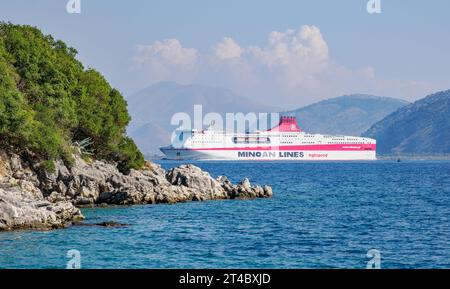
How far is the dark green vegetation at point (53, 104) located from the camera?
43844 mm

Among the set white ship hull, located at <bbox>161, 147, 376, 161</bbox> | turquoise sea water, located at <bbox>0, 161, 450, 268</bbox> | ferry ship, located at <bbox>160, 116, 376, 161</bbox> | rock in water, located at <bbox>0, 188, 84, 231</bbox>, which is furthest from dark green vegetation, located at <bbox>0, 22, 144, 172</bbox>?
white ship hull, located at <bbox>161, 147, 376, 161</bbox>

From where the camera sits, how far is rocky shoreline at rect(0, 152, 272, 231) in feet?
107

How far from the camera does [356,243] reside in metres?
31.3

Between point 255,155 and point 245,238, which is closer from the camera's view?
point 245,238

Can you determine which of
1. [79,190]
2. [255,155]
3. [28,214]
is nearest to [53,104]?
[79,190]

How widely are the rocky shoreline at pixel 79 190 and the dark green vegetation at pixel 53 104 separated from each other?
144 cm

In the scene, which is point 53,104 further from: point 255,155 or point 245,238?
point 255,155

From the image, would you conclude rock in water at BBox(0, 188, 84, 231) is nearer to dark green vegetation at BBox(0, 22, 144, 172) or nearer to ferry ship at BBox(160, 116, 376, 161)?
dark green vegetation at BBox(0, 22, 144, 172)

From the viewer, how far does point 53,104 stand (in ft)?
167

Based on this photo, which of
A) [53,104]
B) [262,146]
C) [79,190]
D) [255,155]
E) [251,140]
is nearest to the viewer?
[79,190]

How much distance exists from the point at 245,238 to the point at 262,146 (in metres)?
156

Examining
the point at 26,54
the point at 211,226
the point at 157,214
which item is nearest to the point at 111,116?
the point at 26,54
